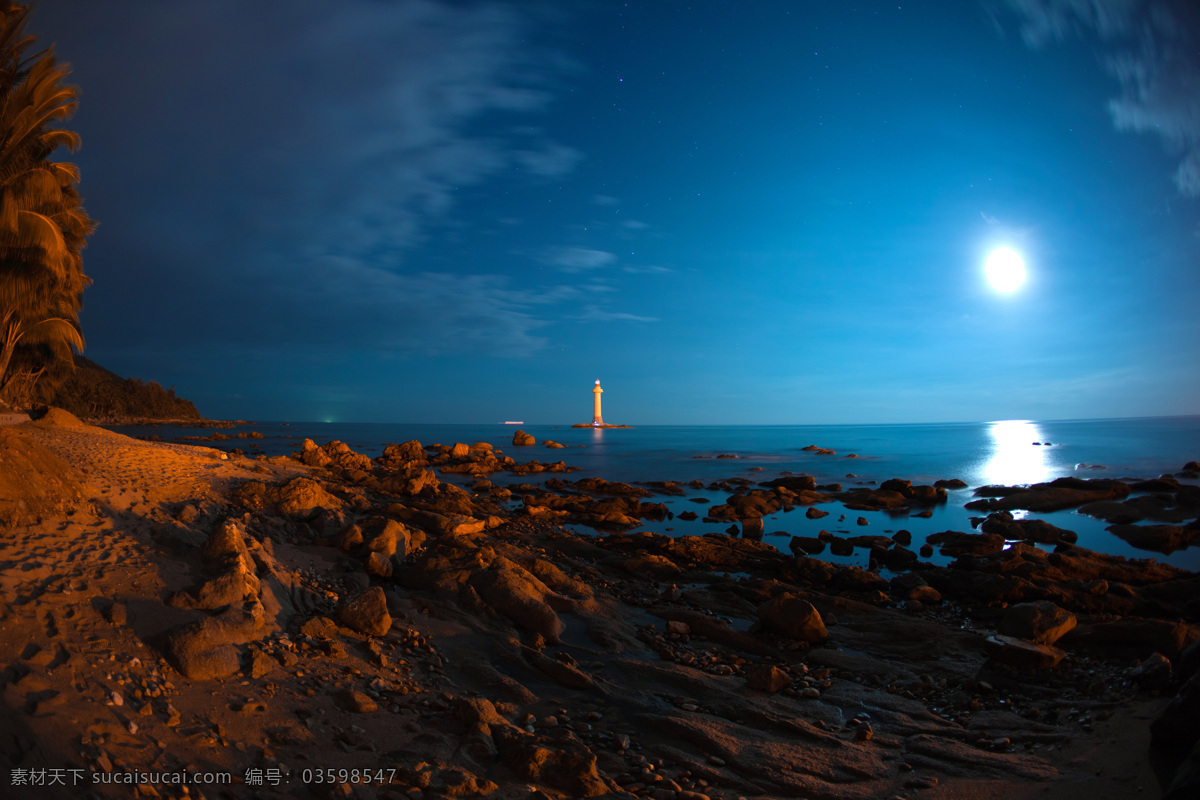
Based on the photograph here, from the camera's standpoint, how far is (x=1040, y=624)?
8.25 metres

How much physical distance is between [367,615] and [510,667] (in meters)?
1.91

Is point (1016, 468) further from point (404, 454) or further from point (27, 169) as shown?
point (27, 169)

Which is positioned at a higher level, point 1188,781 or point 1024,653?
point 1188,781

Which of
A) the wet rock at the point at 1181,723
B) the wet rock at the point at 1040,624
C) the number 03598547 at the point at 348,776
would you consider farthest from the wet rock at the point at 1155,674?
the number 03598547 at the point at 348,776

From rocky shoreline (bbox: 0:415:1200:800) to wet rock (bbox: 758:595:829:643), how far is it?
0.04 metres

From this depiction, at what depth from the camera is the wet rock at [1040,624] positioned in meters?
8.19

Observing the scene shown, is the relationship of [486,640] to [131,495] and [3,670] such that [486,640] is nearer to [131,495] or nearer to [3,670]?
[3,670]

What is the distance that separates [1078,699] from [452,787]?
25.4 ft

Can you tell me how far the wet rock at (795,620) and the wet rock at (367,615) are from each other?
5.92m

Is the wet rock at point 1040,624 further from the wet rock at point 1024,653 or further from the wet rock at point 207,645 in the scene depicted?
the wet rock at point 207,645

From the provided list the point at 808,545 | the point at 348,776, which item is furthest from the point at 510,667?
the point at 808,545

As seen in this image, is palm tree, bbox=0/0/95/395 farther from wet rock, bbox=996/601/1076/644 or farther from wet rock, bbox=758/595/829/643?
wet rock, bbox=996/601/1076/644

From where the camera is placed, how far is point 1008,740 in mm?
5859

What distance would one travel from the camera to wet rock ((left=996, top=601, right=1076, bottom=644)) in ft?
26.9
